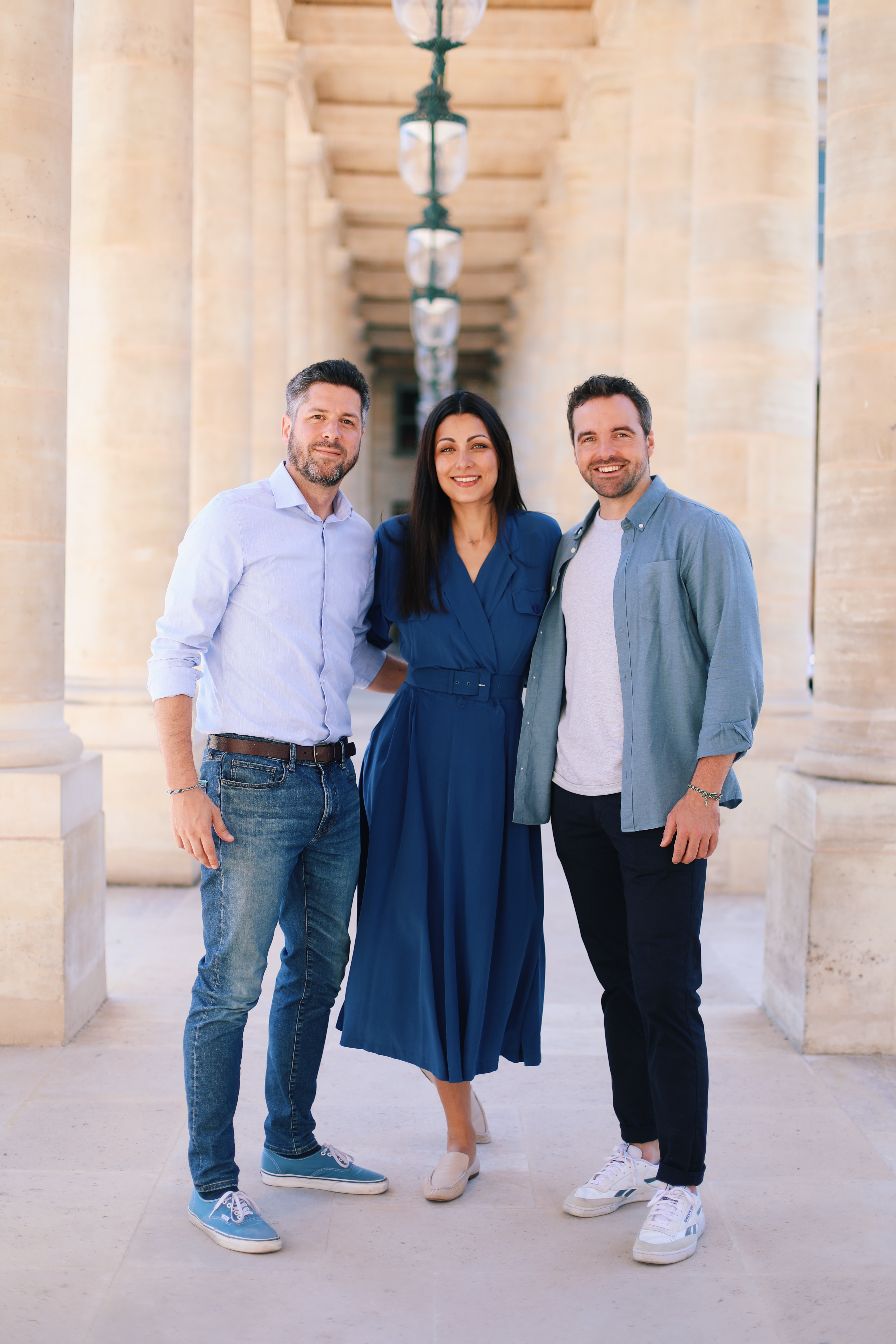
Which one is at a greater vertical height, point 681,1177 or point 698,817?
point 698,817

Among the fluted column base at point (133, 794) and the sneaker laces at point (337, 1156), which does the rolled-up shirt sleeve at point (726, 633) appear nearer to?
the sneaker laces at point (337, 1156)

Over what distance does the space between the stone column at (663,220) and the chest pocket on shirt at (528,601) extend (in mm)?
7594

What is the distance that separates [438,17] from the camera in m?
6.98

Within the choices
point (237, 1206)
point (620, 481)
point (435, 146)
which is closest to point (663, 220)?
point (435, 146)

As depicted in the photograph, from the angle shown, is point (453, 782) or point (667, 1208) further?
point (453, 782)

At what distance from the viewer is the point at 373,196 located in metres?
24.0

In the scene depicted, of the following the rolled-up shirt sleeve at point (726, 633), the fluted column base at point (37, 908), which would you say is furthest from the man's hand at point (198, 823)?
the fluted column base at point (37, 908)

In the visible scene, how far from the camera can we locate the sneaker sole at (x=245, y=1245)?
356 cm

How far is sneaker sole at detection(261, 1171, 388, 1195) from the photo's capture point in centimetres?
395

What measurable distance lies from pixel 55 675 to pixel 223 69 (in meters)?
7.31

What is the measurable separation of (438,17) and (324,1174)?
593 cm

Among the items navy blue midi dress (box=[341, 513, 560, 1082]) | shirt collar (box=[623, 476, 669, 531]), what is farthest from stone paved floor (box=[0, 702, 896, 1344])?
shirt collar (box=[623, 476, 669, 531])

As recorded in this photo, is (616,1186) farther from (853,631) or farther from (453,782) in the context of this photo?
(853,631)

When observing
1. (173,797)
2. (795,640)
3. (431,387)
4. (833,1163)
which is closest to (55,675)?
(173,797)
